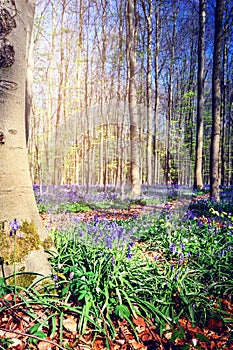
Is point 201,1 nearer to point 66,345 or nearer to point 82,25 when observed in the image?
point 82,25

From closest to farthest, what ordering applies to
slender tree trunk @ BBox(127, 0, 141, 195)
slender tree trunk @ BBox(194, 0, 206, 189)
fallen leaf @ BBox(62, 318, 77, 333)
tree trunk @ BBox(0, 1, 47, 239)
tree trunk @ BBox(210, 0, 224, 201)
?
1. fallen leaf @ BBox(62, 318, 77, 333)
2. tree trunk @ BBox(0, 1, 47, 239)
3. tree trunk @ BBox(210, 0, 224, 201)
4. slender tree trunk @ BBox(127, 0, 141, 195)
5. slender tree trunk @ BBox(194, 0, 206, 189)

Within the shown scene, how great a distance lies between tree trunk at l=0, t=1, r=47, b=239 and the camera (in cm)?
190

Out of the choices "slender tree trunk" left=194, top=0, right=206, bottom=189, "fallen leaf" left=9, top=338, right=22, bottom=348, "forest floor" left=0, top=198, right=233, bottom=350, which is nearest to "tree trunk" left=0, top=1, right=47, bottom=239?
"forest floor" left=0, top=198, right=233, bottom=350

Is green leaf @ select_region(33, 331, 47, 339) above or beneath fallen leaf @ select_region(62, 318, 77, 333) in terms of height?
above

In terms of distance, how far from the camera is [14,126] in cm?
200

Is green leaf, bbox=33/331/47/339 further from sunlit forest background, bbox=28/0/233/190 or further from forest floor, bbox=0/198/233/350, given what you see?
sunlit forest background, bbox=28/0/233/190

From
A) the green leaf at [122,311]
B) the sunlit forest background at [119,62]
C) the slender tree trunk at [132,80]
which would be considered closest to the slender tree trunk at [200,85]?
the sunlit forest background at [119,62]

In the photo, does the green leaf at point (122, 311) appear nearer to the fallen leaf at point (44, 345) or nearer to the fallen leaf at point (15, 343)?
the fallen leaf at point (44, 345)

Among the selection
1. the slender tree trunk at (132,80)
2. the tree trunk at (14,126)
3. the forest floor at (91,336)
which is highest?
the slender tree trunk at (132,80)

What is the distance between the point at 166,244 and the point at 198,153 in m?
7.63

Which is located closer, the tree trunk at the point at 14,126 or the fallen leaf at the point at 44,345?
the fallen leaf at the point at 44,345

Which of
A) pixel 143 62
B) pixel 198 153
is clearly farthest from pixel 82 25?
pixel 198 153

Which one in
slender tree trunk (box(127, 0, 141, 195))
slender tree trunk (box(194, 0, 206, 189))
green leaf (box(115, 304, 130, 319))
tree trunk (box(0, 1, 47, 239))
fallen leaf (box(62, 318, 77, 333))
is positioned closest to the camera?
fallen leaf (box(62, 318, 77, 333))

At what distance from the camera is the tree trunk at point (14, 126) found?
1.90 meters
